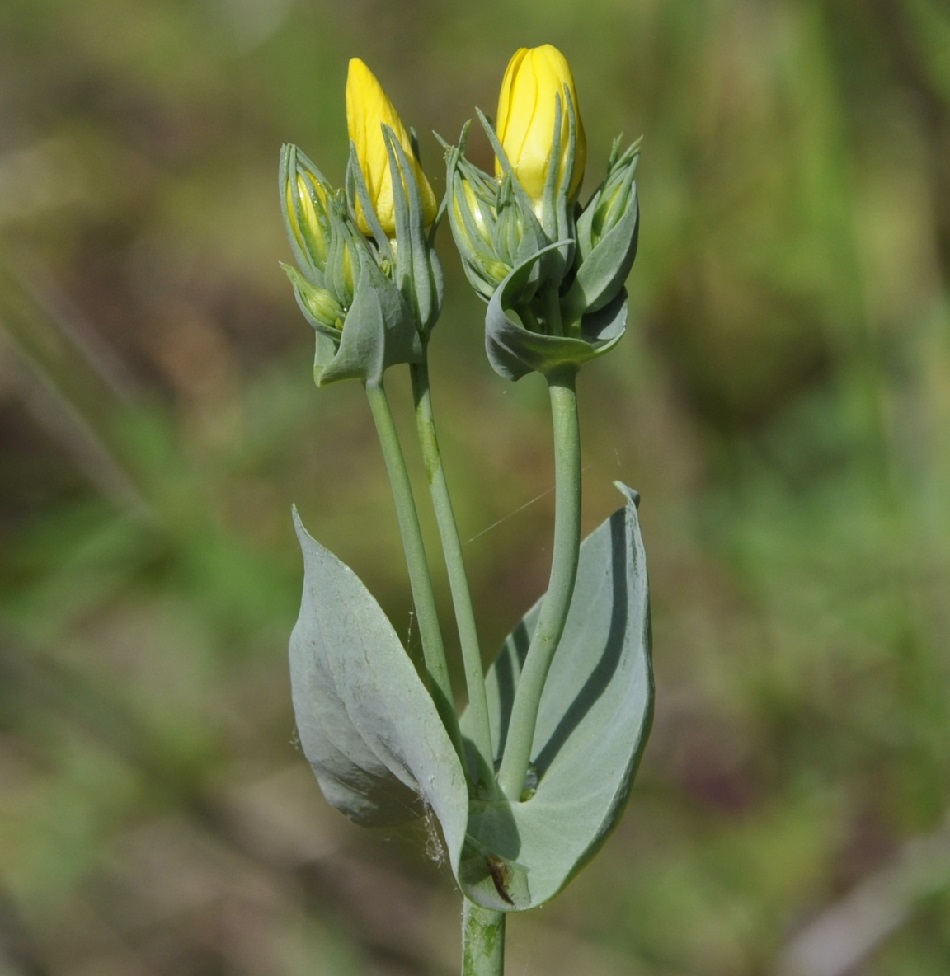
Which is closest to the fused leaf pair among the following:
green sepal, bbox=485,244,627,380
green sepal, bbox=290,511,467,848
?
green sepal, bbox=290,511,467,848

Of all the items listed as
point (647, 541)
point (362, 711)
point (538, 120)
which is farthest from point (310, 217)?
point (647, 541)

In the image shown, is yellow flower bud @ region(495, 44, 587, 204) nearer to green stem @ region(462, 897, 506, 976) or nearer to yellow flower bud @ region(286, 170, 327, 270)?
yellow flower bud @ region(286, 170, 327, 270)

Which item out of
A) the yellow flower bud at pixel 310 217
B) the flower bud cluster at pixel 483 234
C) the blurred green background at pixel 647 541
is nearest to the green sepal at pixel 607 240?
the flower bud cluster at pixel 483 234

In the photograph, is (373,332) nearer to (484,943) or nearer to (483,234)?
(483,234)

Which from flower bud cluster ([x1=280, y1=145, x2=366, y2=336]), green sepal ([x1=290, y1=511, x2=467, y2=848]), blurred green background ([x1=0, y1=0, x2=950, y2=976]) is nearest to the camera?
green sepal ([x1=290, y1=511, x2=467, y2=848])

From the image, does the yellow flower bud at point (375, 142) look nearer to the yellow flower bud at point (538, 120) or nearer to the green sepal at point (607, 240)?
the yellow flower bud at point (538, 120)
